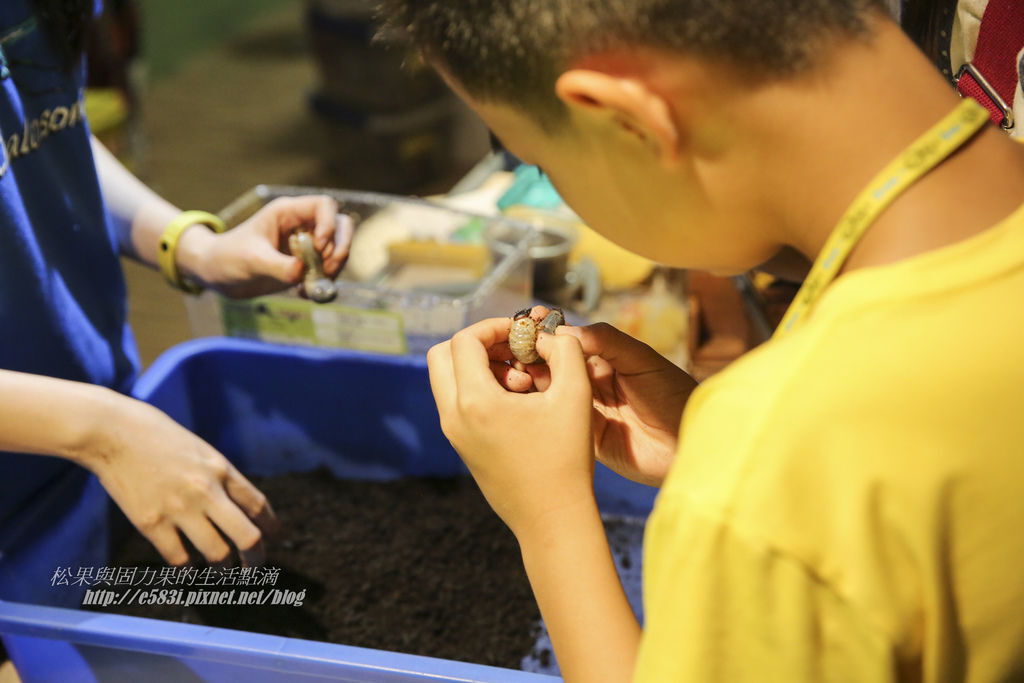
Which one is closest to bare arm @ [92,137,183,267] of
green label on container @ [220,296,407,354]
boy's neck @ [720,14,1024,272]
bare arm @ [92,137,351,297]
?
bare arm @ [92,137,351,297]

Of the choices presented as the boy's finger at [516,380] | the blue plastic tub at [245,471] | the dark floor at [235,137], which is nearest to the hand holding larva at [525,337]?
the boy's finger at [516,380]

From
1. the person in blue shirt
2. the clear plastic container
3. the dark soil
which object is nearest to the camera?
the person in blue shirt

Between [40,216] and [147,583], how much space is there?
15.6 inches

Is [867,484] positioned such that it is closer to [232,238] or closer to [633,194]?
[633,194]

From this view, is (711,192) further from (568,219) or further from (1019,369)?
(568,219)

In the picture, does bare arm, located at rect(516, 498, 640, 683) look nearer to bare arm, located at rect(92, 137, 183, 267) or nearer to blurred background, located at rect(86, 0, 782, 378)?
blurred background, located at rect(86, 0, 782, 378)

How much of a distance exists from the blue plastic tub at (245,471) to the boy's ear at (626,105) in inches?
15.1

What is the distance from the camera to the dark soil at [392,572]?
0.87 m

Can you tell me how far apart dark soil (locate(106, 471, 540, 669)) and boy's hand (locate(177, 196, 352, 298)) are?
256mm

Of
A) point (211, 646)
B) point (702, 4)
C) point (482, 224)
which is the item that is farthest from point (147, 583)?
point (702, 4)

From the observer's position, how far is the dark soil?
87 cm

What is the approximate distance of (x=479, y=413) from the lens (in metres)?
0.56

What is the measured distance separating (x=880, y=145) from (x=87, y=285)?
0.81 meters

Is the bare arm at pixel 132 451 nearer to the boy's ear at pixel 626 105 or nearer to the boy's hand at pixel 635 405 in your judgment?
the boy's hand at pixel 635 405
